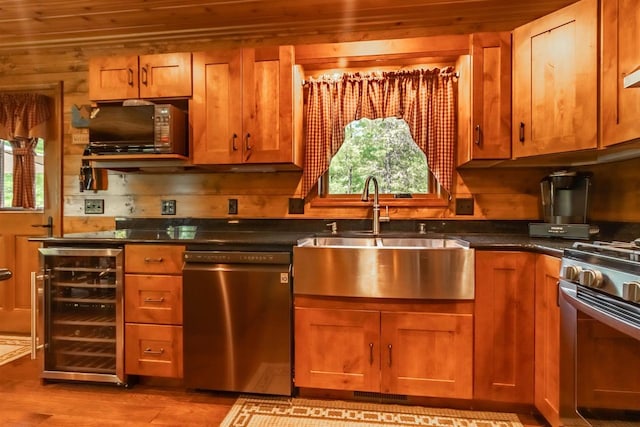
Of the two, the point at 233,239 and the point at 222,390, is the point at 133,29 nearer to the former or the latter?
the point at 233,239

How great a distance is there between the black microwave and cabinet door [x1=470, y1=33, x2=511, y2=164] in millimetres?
1843

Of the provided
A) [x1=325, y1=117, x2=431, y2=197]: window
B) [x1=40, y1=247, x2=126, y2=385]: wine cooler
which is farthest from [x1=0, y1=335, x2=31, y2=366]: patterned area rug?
[x1=325, y1=117, x2=431, y2=197]: window

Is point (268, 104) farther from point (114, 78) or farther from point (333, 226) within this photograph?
point (114, 78)

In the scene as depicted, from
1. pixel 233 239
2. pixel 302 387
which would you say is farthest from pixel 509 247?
pixel 233 239

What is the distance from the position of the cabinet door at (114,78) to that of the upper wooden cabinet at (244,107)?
432 millimetres

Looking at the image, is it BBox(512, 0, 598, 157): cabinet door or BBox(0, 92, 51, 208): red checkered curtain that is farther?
BBox(0, 92, 51, 208): red checkered curtain

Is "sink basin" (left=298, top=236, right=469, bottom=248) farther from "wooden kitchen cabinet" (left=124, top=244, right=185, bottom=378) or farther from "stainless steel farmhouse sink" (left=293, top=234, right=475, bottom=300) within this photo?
"wooden kitchen cabinet" (left=124, top=244, right=185, bottom=378)

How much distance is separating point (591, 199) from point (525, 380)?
3.85ft

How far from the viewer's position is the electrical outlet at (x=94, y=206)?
2834 mm

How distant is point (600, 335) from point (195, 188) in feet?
8.19

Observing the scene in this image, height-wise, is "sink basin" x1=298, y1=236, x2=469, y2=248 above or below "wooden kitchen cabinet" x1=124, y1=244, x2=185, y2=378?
above

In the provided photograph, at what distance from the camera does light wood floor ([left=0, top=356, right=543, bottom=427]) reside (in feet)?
5.91

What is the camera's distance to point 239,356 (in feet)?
6.41

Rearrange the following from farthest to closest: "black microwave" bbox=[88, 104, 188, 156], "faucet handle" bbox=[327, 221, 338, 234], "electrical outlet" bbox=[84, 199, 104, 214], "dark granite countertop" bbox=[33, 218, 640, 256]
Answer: "electrical outlet" bbox=[84, 199, 104, 214], "faucet handle" bbox=[327, 221, 338, 234], "black microwave" bbox=[88, 104, 188, 156], "dark granite countertop" bbox=[33, 218, 640, 256]
